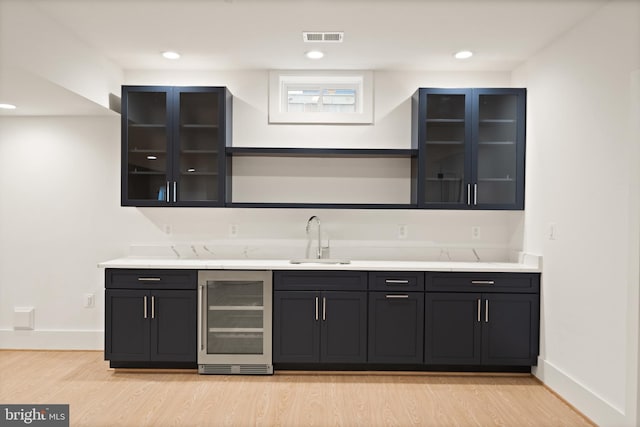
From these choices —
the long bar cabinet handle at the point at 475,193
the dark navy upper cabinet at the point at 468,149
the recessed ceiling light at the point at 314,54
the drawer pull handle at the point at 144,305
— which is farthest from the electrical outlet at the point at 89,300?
the long bar cabinet handle at the point at 475,193

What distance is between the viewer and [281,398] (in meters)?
3.26

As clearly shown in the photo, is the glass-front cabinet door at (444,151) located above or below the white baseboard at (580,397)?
above

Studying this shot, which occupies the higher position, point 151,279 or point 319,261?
point 319,261

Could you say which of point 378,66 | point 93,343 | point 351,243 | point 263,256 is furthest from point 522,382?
point 93,343

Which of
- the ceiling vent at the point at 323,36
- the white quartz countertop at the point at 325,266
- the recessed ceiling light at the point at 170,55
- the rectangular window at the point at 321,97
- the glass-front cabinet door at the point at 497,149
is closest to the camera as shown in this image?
the ceiling vent at the point at 323,36

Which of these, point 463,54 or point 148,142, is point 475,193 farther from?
point 148,142

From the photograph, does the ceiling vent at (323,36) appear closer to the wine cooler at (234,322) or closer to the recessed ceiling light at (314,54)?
the recessed ceiling light at (314,54)

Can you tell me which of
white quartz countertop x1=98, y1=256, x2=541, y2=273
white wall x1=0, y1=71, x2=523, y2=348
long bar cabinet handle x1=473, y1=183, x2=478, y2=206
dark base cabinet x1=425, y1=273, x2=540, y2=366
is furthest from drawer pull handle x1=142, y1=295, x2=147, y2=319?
long bar cabinet handle x1=473, y1=183, x2=478, y2=206

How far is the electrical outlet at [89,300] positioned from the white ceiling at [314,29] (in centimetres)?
189

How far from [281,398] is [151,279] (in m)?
1.42

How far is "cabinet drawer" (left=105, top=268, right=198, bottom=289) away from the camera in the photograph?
12.1 feet

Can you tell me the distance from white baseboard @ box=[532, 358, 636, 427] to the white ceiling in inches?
97.5

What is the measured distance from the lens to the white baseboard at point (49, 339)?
4273 mm

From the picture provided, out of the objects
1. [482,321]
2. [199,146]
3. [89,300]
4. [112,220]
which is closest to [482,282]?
[482,321]
